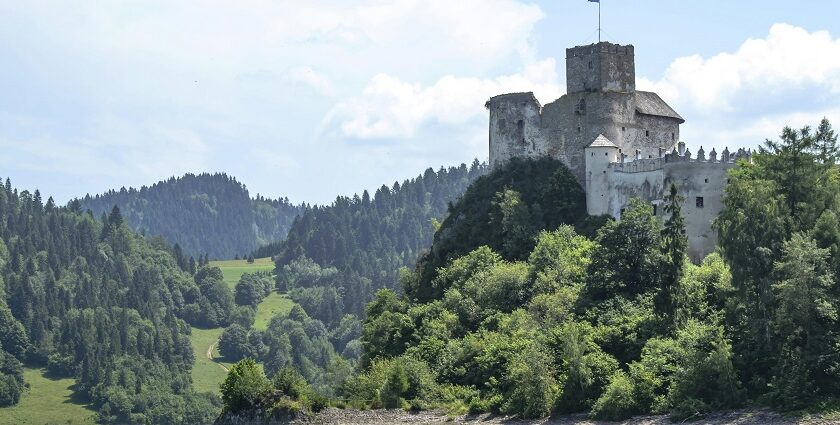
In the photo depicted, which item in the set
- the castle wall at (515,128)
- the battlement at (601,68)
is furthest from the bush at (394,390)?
the battlement at (601,68)

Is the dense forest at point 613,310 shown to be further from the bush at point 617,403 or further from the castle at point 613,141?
the castle at point 613,141

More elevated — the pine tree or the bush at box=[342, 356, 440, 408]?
the pine tree

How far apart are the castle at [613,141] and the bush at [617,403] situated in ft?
66.2

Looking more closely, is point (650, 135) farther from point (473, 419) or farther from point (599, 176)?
point (473, 419)

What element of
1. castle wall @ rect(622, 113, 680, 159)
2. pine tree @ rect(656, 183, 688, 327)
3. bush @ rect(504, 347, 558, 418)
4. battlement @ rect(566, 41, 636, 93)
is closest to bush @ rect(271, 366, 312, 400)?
bush @ rect(504, 347, 558, 418)

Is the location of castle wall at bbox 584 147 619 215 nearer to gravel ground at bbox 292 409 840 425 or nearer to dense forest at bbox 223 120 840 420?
dense forest at bbox 223 120 840 420

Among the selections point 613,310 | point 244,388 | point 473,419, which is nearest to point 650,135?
point 613,310

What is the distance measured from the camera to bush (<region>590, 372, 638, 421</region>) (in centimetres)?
7944

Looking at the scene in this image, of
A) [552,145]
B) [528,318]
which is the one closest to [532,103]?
[552,145]

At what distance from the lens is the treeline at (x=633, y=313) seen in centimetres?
7531

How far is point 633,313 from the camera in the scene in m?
89.8

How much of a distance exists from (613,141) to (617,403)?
1339 inches

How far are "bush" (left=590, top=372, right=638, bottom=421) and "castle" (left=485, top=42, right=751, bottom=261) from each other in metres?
20.2

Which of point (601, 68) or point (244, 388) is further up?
point (601, 68)
